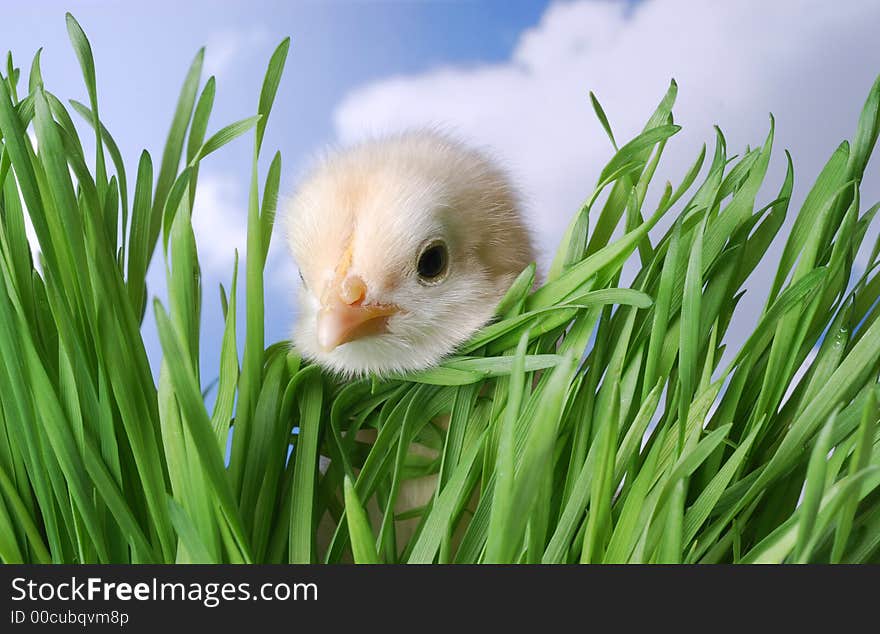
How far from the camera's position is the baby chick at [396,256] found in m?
0.57

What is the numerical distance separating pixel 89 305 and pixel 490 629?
0.30m

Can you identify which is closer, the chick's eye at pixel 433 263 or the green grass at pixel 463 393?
the green grass at pixel 463 393

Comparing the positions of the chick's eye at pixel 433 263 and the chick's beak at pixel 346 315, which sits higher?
the chick's eye at pixel 433 263

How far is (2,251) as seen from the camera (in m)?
0.53

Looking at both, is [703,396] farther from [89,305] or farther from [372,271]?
[89,305]

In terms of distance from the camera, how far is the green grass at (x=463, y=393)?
1.55 ft

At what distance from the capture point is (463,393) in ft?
1.73

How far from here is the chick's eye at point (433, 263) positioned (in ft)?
1.99

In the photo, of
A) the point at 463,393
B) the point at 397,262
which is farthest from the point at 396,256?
the point at 463,393

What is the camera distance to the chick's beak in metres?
0.54

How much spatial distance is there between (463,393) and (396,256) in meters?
0.11

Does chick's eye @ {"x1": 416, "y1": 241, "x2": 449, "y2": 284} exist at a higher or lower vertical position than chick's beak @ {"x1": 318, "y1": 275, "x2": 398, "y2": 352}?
higher

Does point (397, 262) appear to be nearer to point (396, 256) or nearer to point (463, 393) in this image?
point (396, 256)

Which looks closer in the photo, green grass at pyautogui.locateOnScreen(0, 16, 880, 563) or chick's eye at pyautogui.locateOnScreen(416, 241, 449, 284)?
green grass at pyautogui.locateOnScreen(0, 16, 880, 563)
